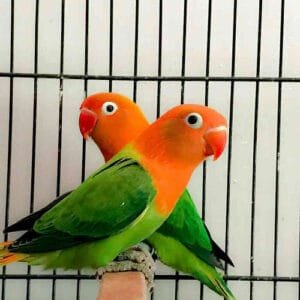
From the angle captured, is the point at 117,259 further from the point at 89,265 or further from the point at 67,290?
the point at 67,290

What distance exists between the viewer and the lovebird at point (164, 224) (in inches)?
37.8

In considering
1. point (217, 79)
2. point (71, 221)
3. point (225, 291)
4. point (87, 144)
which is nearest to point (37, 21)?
point (87, 144)

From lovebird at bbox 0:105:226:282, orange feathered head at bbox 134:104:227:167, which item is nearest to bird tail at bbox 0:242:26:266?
lovebird at bbox 0:105:226:282

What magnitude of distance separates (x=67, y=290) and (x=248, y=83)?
1.82 ft

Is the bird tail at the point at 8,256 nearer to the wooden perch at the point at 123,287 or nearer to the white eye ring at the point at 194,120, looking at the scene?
the wooden perch at the point at 123,287

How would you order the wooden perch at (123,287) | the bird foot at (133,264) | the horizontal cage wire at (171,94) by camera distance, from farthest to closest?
the horizontal cage wire at (171,94), the bird foot at (133,264), the wooden perch at (123,287)

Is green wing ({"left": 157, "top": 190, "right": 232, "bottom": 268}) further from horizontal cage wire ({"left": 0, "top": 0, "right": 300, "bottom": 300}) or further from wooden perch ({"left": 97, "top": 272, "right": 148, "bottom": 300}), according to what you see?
horizontal cage wire ({"left": 0, "top": 0, "right": 300, "bottom": 300})

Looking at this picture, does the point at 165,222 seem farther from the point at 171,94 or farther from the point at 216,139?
the point at 171,94

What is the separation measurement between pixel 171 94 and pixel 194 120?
0.45 m

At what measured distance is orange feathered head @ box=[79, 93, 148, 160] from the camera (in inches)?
37.9

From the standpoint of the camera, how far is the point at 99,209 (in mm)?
871

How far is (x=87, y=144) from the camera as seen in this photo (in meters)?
1.30

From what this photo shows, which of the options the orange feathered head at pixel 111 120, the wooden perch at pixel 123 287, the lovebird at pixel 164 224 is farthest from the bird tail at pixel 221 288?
the orange feathered head at pixel 111 120

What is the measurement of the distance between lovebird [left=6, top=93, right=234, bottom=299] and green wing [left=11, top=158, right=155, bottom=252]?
73mm
